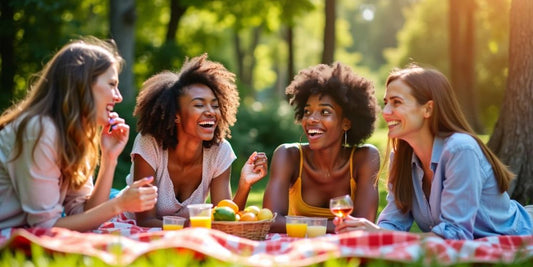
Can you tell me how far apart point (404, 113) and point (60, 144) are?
244 cm

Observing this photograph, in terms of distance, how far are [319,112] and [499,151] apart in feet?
11.4

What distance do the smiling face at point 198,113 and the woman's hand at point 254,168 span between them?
0.46 m

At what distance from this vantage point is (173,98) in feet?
21.0

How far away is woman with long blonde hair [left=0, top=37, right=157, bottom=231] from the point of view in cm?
485

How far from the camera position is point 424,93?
5418mm

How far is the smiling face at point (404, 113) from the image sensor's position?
5434 millimetres

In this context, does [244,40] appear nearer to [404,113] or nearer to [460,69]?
[460,69]

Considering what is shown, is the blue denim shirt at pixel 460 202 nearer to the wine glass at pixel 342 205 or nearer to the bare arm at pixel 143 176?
the wine glass at pixel 342 205

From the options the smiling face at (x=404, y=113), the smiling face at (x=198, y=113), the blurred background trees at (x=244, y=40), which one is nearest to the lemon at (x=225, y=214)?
the smiling face at (x=198, y=113)

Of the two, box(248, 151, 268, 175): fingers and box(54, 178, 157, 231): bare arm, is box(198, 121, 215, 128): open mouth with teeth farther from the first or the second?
box(54, 178, 157, 231): bare arm

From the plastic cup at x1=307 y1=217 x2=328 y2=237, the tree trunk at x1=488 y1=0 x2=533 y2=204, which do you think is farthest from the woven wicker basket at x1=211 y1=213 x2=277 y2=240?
the tree trunk at x1=488 y1=0 x2=533 y2=204

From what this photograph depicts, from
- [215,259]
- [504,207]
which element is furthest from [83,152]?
[504,207]

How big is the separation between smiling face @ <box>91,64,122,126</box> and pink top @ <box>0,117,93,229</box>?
0.40m

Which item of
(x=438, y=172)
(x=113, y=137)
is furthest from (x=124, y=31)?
(x=438, y=172)
